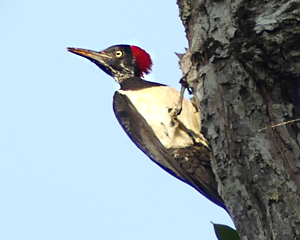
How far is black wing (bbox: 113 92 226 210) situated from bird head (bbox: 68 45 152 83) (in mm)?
732

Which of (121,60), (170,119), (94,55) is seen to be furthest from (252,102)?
(94,55)

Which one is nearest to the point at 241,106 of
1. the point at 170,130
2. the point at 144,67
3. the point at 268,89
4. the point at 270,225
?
the point at 268,89

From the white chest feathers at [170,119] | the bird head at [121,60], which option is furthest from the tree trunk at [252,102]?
the bird head at [121,60]

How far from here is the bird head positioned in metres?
5.43

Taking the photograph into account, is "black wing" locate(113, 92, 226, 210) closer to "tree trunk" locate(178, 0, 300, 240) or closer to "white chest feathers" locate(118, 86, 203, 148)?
"white chest feathers" locate(118, 86, 203, 148)

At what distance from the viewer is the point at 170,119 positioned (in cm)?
433

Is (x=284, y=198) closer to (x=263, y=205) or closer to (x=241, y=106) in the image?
(x=263, y=205)

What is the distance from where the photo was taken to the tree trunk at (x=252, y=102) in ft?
8.21

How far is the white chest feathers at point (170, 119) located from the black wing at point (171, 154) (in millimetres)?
53

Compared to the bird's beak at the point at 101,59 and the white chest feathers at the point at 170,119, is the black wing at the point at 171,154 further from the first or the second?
the bird's beak at the point at 101,59

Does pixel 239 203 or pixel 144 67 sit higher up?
pixel 144 67

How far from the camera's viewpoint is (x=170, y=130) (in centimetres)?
434

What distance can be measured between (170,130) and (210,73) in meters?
1.44

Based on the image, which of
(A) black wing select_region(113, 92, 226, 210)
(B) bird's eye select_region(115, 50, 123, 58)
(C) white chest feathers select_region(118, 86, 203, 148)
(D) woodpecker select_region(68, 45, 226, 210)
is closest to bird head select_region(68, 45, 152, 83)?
(B) bird's eye select_region(115, 50, 123, 58)
